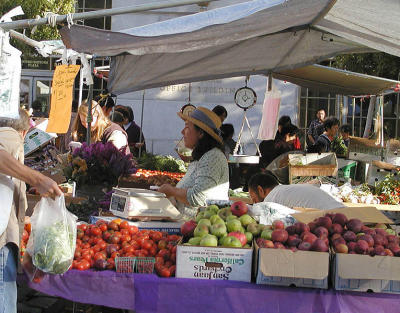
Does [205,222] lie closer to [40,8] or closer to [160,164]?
[160,164]

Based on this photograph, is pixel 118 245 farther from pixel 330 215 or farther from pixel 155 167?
pixel 155 167

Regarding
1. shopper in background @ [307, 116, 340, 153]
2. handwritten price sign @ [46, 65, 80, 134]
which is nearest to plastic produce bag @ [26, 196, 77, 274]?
handwritten price sign @ [46, 65, 80, 134]

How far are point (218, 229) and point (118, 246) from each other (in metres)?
0.73

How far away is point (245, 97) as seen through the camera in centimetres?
881

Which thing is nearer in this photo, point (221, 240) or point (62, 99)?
point (221, 240)

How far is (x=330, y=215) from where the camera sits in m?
3.52

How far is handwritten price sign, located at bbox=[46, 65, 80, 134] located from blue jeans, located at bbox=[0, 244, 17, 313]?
4.80ft

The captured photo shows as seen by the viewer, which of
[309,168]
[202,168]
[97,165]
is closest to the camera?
[202,168]

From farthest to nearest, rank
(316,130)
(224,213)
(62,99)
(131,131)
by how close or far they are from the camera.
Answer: (316,130), (131,131), (62,99), (224,213)

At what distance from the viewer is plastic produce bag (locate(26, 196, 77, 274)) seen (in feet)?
10.6

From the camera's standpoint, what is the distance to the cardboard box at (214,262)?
3176 mm

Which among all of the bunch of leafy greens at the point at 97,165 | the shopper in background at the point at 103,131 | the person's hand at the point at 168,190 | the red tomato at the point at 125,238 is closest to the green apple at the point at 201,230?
the red tomato at the point at 125,238

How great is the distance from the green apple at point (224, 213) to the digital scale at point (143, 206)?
670 millimetres

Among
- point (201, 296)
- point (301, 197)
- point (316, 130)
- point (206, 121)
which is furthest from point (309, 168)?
point (201, 296)
